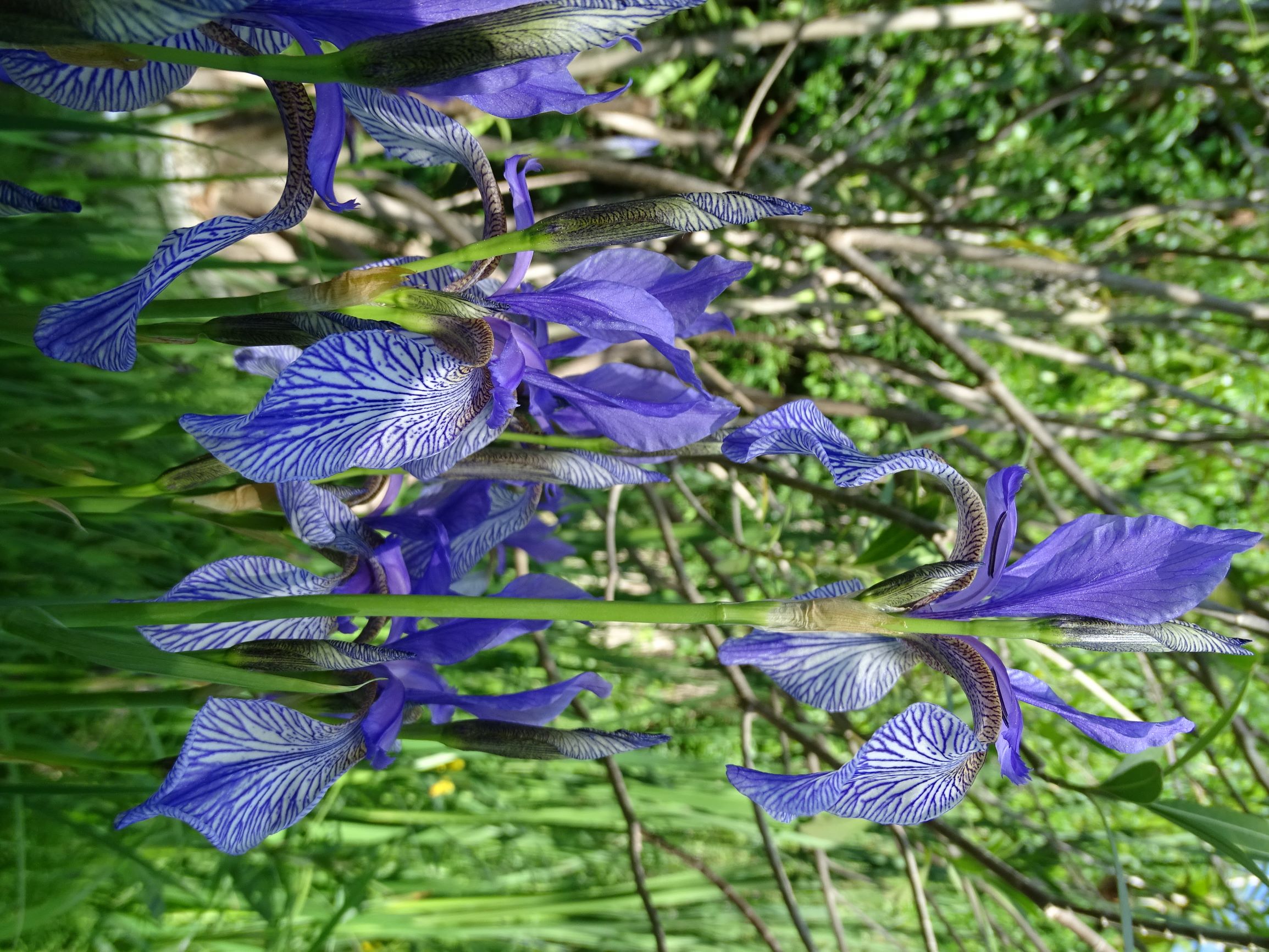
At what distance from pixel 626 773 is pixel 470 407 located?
38.1 inches

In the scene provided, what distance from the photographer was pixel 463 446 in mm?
354

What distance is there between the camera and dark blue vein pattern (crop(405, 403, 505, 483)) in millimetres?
352

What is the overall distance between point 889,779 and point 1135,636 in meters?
0.11

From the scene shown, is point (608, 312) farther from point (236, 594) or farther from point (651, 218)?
point (236, 594)

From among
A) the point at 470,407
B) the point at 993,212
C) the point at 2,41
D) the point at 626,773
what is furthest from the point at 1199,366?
the point at 2,41

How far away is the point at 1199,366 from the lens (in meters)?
2.06

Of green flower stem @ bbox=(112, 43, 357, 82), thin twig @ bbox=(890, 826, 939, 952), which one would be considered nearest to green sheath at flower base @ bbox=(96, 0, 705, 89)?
green flower stem @ bbox=(112, 43, 357, 82)

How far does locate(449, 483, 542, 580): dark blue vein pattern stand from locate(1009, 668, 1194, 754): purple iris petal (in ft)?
0.85

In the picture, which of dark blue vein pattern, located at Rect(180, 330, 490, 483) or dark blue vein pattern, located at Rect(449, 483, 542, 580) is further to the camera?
dark blue vein pattern, located at Rect(449, 483, 542, 580)

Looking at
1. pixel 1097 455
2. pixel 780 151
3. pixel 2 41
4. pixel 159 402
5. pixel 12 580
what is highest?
pixel 2 41

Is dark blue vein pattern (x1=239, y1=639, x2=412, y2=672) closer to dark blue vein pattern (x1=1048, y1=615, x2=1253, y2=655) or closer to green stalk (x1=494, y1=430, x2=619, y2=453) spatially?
green stalk (x1=494, y1=430, x2=619, y2=453)

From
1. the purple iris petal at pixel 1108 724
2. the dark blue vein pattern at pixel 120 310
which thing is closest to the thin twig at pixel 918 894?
the purple iris petal at pixel 1108 724

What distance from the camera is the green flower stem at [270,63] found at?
235mm

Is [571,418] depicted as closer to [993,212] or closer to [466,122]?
[466,122]
